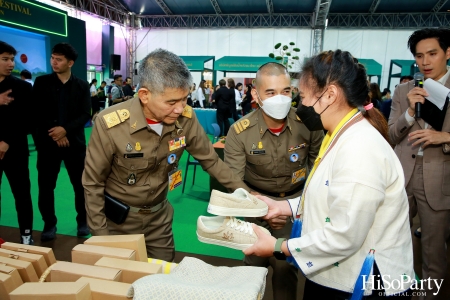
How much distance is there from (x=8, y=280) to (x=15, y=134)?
2252 mm

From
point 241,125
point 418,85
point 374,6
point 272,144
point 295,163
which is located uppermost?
point 374,6

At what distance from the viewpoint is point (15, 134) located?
2.84 meters

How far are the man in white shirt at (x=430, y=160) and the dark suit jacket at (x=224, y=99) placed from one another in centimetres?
719

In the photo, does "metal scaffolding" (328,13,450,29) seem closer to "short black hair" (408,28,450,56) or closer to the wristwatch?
"short black hair" (408,28,450,56)

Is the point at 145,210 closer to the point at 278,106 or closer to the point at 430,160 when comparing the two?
the point at 278,106

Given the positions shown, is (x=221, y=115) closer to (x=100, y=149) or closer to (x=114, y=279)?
(x=100, y=149)

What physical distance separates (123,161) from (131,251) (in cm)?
61

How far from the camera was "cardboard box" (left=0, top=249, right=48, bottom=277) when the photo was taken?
1.14 metres

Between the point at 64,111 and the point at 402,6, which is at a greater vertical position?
the point at 402,6

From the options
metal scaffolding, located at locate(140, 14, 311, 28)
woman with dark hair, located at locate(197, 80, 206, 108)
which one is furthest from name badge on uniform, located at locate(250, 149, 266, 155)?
metal scaffolding, located at locate(140, 14, 311, 28)

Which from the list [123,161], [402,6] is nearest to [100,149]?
[123,161]

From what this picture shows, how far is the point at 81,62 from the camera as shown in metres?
10.4

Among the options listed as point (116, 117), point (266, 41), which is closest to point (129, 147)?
point (116, 117)

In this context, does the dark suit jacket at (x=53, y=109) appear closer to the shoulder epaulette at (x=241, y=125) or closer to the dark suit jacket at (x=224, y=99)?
the shoulder epaulette at (x=241, y=125)
